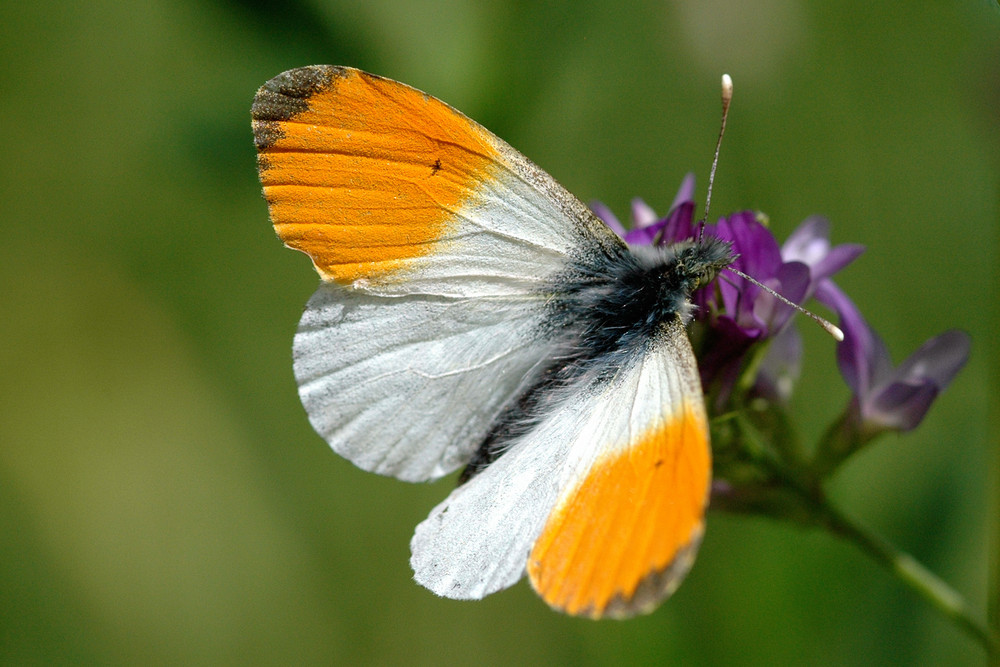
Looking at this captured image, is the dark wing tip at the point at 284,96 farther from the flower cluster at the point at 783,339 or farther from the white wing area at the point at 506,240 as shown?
the flower cluster at the point at 783,339

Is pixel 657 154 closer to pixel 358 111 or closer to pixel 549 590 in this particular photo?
pixel 358 111

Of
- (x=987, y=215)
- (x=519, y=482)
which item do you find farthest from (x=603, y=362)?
(x=987, y=215)

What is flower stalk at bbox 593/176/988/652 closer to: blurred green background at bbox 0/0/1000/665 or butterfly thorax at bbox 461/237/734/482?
butterfly thorax at bbox 461/237/734/482

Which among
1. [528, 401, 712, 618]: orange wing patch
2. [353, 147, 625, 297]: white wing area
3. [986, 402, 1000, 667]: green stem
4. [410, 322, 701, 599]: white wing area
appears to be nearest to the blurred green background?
[986, 402, 1000, 667]: green stem

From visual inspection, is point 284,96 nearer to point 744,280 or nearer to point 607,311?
point 607,311

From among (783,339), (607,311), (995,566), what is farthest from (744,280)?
(995,566)

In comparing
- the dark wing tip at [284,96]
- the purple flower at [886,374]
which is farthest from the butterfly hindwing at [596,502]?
the dark wing tip at [284,96]
